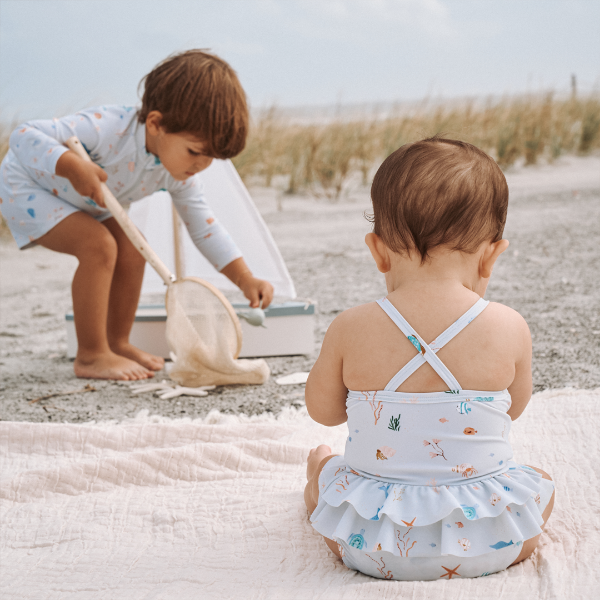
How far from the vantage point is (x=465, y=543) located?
0.68 meters

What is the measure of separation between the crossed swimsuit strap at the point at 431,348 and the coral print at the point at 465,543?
5.9 inches

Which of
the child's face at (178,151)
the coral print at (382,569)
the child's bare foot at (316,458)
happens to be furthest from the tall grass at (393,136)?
the coral print at (382,569)

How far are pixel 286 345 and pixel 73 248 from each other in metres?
0.62

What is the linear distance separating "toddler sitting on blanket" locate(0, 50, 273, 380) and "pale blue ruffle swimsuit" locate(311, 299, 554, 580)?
101 cm

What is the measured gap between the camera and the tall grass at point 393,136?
501cm

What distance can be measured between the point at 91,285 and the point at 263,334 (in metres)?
0.49

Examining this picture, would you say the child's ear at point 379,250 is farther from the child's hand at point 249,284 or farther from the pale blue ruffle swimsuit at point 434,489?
the child's hand at point 249,284

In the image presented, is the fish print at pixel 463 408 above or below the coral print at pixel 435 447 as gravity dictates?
above

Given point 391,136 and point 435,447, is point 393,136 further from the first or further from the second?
point 435,447

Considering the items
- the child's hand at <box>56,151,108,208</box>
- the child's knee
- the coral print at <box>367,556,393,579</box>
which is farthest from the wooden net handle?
the coral print at <box>367,556,393,579</box>

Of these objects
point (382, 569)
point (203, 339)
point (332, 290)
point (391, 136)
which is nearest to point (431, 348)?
point (382, 569)

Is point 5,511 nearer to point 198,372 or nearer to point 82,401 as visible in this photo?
point 82,401

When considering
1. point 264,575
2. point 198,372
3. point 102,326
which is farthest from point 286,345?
point 264,575

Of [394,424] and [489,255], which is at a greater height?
[489,255]
